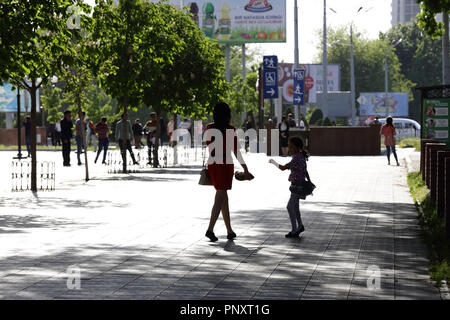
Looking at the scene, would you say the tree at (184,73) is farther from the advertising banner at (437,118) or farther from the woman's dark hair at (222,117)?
the woman's dark hair at (222,117)

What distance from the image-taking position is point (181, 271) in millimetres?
9227

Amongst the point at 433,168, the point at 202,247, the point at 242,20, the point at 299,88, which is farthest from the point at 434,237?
the point at 242,20

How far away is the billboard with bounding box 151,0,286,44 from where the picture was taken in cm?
7981

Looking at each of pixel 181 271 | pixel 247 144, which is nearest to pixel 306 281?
pixel 181 271

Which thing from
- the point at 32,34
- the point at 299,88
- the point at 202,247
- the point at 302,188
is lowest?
the point at 202,247

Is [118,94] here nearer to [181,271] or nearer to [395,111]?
[181,271]

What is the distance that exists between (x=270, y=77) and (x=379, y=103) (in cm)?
5970

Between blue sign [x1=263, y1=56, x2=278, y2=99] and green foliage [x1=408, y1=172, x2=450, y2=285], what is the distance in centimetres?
2627

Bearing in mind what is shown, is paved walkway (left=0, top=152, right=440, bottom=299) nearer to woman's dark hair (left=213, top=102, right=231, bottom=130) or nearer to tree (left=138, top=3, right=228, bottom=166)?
woman's dark hair (left=213, top=102, right=231, bottom=130)

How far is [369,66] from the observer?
370 ft

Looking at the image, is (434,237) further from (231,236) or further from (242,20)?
(242,20)

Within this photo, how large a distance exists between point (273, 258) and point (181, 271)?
130 cm

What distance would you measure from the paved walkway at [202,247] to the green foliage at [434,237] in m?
0.14

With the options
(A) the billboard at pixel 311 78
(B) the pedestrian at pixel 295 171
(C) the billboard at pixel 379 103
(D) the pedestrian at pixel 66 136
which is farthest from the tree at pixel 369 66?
(B) the pedestrian at pixel 295 171
